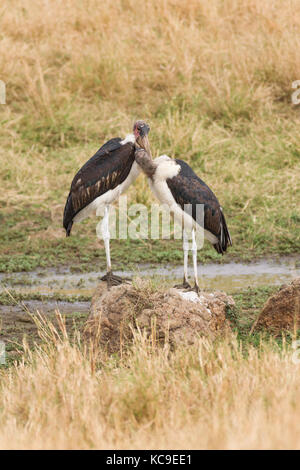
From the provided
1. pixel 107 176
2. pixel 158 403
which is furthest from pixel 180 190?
pixel 158 403

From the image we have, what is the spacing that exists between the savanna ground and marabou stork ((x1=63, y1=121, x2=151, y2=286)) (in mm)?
834

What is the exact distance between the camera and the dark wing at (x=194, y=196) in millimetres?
5807

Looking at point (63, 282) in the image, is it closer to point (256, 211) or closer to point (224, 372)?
point (256, 211)

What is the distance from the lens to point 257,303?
22.9 feet

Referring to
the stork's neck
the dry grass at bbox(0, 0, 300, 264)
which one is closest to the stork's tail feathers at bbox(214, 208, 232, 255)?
the stork's neck

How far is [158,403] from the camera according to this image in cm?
417

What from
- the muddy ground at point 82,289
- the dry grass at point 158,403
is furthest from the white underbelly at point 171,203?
the dry grass at point 158,403

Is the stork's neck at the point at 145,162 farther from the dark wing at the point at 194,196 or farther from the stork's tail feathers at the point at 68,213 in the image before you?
the stork's tail feathers at the point at 68,213

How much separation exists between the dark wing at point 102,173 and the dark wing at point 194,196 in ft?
Answer: 1.13

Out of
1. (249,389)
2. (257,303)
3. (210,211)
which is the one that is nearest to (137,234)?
(257,303)

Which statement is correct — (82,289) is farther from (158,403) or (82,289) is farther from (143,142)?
Answer: (158,403)

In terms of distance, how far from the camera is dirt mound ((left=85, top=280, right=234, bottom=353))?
5625 millimetres

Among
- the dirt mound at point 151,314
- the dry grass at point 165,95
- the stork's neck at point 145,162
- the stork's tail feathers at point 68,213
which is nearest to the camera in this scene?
the dirt mound at point 151,314

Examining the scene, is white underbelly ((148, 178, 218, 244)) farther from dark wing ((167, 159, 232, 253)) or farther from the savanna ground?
the savanna ground
